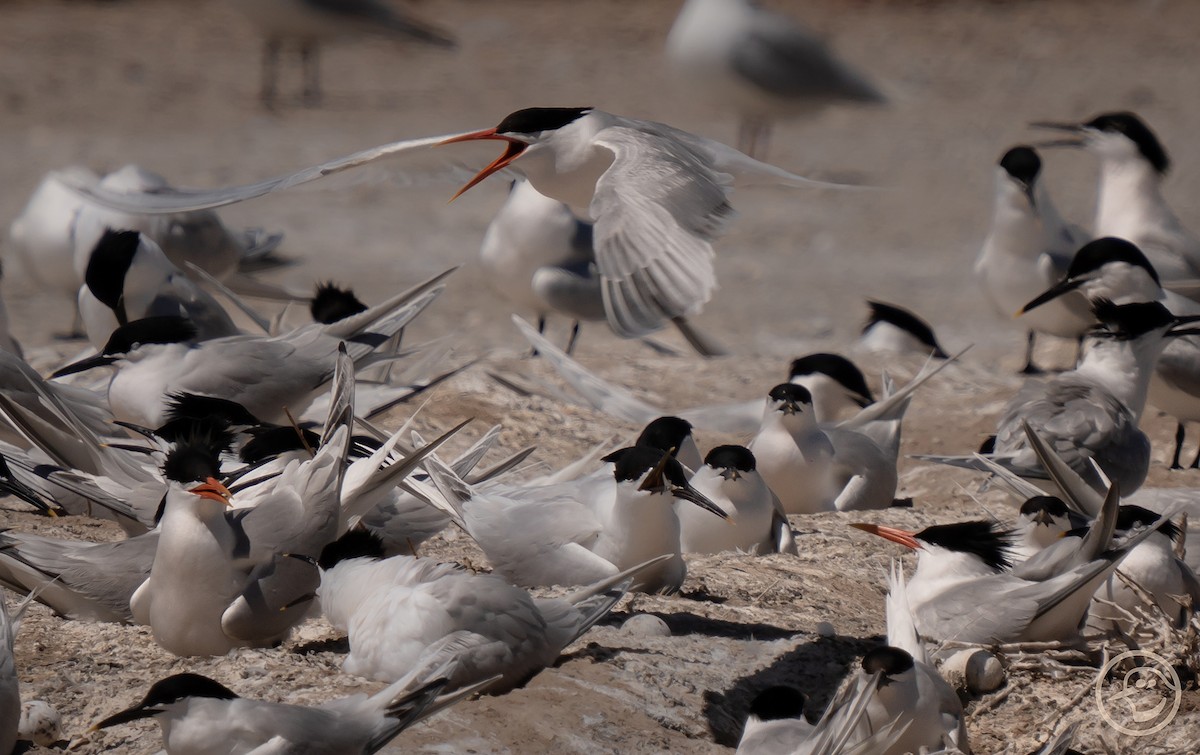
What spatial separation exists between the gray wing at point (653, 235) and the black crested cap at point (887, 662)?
83 centimetres

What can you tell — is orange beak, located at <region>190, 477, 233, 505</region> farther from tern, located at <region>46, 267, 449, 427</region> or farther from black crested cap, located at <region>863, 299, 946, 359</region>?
black crested cap, located at <region>863, 299, 946, 359</region>

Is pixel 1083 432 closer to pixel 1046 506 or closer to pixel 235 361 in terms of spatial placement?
pixel 1046 506

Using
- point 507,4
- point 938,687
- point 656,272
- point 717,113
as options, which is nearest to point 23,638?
point 656,272

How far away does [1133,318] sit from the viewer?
5.21 metres

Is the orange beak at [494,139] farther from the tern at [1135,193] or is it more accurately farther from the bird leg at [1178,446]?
the tern at [1135,193]

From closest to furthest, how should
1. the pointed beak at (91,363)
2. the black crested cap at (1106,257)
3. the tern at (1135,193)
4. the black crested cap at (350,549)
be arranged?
1. the black crested cap at (350,549)
2. the pointed beak at (91,363)
3. the black crested cap at (1106,257)
4. the tern at (1135,193)

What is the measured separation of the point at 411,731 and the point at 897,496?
288 cm

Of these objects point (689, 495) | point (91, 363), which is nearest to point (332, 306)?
point (91, 363)

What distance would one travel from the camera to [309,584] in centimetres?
331

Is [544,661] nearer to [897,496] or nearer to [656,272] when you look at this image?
[656,272]

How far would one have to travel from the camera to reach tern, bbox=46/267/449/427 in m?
4.65

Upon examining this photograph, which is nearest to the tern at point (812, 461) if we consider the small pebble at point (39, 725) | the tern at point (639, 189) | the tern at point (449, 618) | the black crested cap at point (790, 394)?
the black crested cap at point (790, 394)

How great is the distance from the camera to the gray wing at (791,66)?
33.8 feet

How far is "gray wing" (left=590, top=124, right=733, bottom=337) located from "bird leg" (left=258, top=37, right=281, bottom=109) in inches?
392
